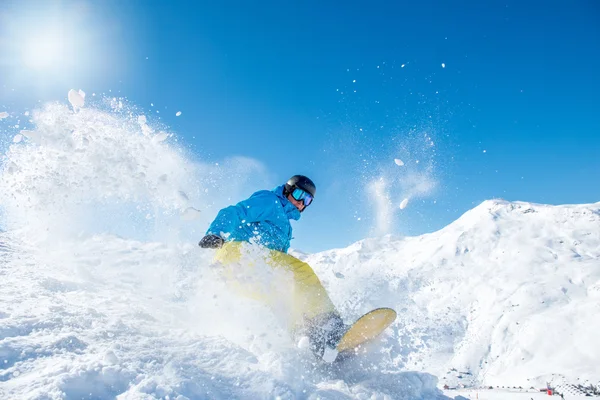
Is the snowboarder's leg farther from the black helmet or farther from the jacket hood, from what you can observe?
the black helmet

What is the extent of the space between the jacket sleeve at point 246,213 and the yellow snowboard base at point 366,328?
86.2 inches

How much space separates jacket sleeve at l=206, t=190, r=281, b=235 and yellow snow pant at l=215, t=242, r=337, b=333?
0.92 feet

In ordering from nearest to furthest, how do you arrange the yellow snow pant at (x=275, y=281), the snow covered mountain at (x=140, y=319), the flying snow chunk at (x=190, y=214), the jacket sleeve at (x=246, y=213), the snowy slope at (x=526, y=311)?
the snow covered mountain at (x=140, y=319) → the yellow snow pant at (x=275, y=281) → the jacket sleeve at (x=246, y=213) → the flying snow chunk at (x=190, y=214) → the snowy slope at (x=526, y=311)

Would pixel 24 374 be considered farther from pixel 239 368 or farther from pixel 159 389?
pixel 239 368

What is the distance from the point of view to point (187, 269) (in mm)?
6836

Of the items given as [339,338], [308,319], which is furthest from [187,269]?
[339,338]

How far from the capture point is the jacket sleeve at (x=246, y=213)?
17.3 ft

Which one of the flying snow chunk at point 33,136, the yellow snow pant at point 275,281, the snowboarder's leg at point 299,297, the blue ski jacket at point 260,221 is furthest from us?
the flying snow chunk at point 33,136

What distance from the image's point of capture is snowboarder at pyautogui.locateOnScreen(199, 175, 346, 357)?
4758 mm

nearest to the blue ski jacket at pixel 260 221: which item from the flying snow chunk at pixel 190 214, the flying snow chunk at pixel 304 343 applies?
the flying snow chunk at pixel 190 214

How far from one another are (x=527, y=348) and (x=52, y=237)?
148 metres

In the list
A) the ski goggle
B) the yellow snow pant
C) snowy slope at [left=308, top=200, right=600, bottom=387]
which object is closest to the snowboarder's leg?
the yellow snow pant

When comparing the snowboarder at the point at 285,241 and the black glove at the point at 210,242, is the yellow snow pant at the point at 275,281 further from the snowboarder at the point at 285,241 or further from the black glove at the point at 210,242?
the black glove at the point at 210,242

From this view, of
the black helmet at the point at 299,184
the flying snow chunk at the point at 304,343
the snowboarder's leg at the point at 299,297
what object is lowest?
the flying snow chunk at the point at 304,343
